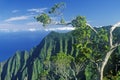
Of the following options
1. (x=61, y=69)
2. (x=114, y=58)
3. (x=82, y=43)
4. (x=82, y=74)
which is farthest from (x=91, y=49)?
(x=82, y=74)

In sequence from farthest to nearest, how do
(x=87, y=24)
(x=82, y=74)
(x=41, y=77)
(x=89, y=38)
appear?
1. (x=82, y=74)
2. (x=41, y=77)
3. (x=89, y=38)
4. (x=87, y=24)

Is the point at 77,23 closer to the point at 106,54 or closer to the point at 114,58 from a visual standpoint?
the point at 106,54

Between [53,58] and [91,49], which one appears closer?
[91,49]

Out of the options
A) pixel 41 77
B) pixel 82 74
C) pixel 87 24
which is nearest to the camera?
pixel 87 24

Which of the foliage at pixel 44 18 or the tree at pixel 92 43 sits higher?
the foliage at pixel 44 18

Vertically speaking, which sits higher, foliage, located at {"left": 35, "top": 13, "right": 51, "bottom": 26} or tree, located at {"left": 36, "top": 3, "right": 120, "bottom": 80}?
foliage, located at {"left": 35, "top": 13, "right": 51, "bottom": 26}

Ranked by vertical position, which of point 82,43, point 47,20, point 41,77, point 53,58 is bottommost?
point 41,77

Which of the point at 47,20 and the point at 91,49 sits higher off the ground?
the point at 47,20
